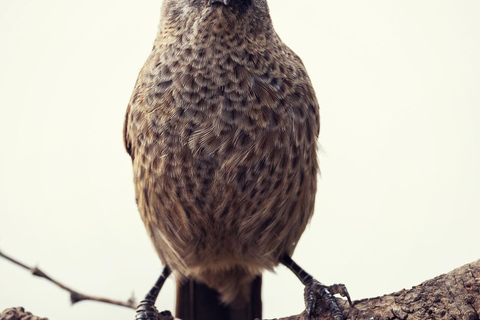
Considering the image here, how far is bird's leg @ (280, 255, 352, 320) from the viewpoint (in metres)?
2.52

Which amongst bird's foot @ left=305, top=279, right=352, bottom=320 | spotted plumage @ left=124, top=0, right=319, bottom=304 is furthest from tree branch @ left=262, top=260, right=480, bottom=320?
spotted plumage @ left=124, top=0, right=319, bottom=304

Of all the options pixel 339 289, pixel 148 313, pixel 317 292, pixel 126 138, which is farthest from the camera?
pixel 126 138

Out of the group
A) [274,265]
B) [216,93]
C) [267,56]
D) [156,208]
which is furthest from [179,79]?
[274,265]

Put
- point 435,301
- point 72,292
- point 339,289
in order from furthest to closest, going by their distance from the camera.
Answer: point 339,289, point 72,292, point 435,301

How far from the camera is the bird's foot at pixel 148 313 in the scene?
2.96 metres

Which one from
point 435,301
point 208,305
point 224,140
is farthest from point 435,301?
point 208,305

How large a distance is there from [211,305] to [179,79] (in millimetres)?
A: 1241

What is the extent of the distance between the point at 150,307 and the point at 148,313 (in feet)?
0.14

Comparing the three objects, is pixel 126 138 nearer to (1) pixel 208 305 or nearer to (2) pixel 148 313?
(2) pixel 148 313

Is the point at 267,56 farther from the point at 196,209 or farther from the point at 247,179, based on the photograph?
the point at 196,209

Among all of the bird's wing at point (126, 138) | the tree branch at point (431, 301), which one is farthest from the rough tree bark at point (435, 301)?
the bird's wing at point (126, 138)

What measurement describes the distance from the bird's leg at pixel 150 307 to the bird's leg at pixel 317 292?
610 millimetres

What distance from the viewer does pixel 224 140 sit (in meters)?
2.71

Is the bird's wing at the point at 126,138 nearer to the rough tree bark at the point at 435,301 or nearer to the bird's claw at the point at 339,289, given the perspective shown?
the rough tree bark at the point at 435,301
